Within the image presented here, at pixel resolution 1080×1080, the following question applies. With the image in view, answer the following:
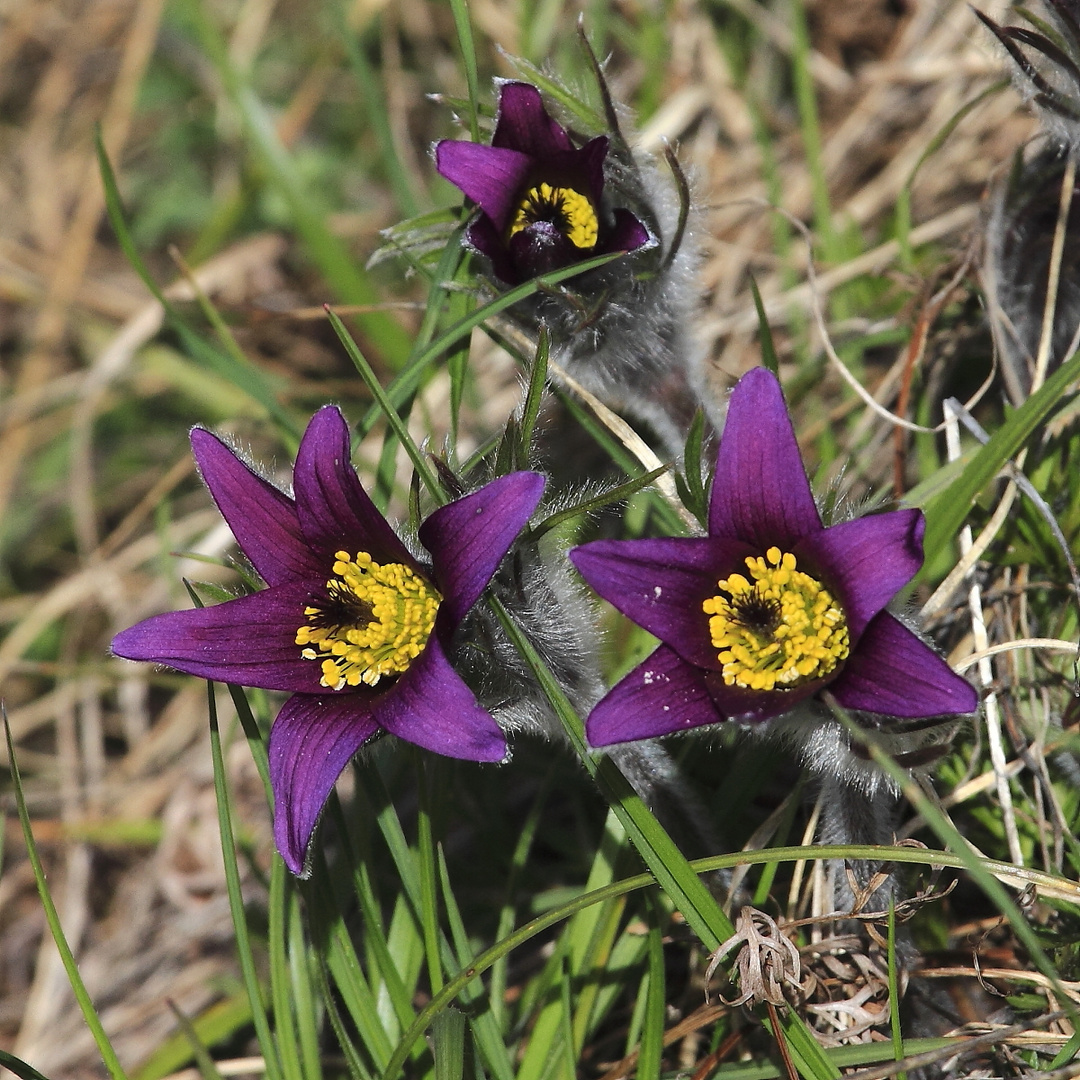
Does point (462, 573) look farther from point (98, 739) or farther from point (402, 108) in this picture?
point (402, 108)

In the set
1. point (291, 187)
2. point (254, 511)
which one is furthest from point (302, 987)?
point (291, 187)

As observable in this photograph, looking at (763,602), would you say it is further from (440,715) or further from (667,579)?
(440,715)

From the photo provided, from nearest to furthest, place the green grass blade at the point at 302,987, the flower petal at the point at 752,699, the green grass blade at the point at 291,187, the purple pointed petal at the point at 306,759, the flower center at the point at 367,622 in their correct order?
the flower petal at the point at 752,699, the purple pointed petal at the point at 306,759, the flower center at the point at 367,622, the green grass blade at the point at 302,987, the green grass blade at the point at 291,187

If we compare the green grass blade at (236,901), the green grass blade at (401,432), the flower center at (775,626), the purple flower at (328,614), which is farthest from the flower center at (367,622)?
the flower center at (775,626)

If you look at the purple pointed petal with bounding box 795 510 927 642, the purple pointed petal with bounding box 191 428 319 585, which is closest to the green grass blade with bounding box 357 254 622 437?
the purple pointed petal with bounding box 191 428 319 585

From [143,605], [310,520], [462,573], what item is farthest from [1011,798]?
[143,605]

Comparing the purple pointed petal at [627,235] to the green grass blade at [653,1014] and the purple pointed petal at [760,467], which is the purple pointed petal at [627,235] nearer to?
the purple pointed petal at [760,467]

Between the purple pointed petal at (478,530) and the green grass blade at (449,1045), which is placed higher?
the purple pointed petal at (478,530)
